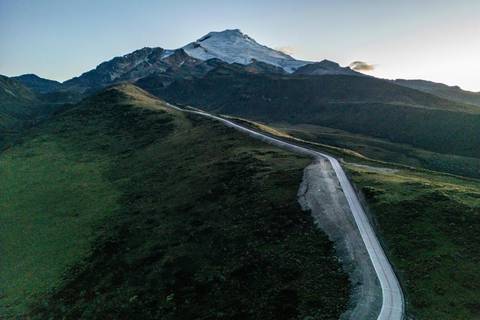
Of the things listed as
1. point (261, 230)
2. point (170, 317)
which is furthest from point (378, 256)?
point (170, 317)

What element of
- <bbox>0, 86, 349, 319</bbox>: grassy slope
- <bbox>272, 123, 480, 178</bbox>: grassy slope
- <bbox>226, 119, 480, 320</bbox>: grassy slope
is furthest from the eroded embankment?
<bbox>272, 123, 480, 178</bbox>: grassy slope

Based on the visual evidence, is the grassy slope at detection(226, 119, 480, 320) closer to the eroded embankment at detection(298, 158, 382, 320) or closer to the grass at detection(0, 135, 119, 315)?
the eroded embankment at detection(298, 158, 382, 320)

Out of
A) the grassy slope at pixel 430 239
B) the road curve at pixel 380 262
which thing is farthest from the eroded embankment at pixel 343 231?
the grassy slope at pixel 430 239

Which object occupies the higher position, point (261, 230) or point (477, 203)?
point (477, 203)

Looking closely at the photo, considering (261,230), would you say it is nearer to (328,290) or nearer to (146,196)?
(328,290)

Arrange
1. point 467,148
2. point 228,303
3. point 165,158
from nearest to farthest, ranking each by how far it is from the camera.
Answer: point 228,303
point 165,158
point 467,148
